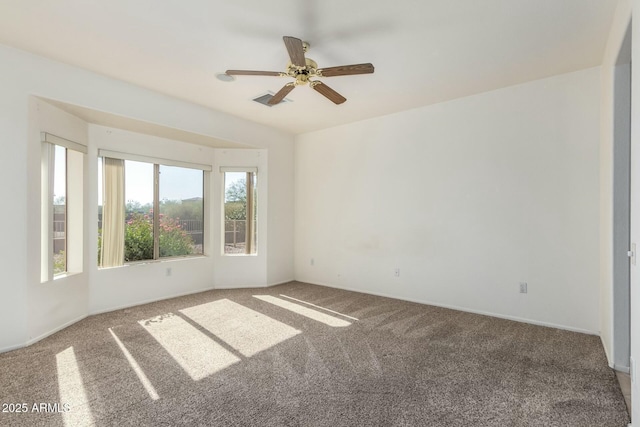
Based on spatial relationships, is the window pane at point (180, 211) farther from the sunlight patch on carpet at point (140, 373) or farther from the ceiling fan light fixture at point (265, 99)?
the sunlight patch on carpet at point (140, 373)

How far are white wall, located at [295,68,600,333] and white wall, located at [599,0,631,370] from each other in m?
0.21

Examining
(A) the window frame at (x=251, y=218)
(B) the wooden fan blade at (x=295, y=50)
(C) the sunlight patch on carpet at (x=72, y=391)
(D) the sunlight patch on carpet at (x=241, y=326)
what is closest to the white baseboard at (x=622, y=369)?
(D) the sunlight patch on carpet at (x=241, y=326)

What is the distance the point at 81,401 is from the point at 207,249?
3339 mm

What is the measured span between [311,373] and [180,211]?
359 centimetres

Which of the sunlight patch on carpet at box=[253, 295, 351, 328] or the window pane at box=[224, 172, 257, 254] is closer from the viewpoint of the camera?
the sunlight patch on carpet at box=[253, 295, 351, 328]

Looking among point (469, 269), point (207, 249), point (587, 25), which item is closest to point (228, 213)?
point (207, 249)

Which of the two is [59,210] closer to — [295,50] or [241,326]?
[241,326]

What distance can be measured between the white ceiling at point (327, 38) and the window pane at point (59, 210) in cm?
109

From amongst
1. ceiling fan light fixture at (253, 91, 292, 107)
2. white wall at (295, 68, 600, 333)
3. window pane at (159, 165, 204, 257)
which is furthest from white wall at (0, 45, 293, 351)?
white wall at (295, 68, 600, 333)

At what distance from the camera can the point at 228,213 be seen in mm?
5473

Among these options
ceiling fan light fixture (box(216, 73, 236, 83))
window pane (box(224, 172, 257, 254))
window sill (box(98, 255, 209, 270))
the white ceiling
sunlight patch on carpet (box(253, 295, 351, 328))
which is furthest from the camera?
window pane (box(224, 172, 257, 254))

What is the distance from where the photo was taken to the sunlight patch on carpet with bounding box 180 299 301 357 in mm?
3098

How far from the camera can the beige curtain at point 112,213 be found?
13.8 feet

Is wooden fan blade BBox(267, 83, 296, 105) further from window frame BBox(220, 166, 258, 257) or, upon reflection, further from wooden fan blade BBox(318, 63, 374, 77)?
window frame BBox(220, 166, 258, 257)
